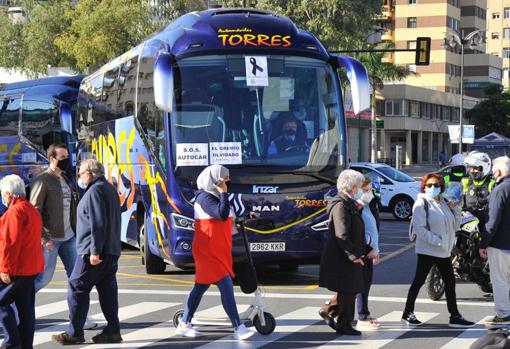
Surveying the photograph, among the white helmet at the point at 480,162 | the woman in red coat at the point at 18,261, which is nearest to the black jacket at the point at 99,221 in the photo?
the woman in red coat at the point at 18,261

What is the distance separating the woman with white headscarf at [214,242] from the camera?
8281 mm

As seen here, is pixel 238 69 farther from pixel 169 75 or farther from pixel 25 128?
pixel 25 128

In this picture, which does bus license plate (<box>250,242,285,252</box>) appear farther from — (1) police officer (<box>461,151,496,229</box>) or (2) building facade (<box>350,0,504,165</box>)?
(2) building facade (<box>350,0,504,165</box>)

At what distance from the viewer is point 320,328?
9062 millimetres

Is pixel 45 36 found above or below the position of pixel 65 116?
above

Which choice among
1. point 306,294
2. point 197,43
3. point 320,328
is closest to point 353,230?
point 320,328

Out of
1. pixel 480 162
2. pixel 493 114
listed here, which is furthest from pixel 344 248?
pixel 493 114

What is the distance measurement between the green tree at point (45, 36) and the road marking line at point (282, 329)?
136ft

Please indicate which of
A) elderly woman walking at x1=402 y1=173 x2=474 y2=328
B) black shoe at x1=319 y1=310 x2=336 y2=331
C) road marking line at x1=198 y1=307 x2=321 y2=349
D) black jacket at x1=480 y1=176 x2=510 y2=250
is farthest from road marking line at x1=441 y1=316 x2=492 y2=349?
road marking line at x1=198 y1=307 x2=321 y2=349

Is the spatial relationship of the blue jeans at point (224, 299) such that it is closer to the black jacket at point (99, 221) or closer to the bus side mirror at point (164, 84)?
the black jacket at point (99, 221)

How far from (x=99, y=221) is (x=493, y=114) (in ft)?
220

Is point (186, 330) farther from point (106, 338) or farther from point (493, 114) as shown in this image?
point (493, 114)

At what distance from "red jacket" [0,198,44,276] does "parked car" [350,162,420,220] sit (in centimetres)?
1795

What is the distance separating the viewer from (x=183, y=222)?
11641 millimetres
